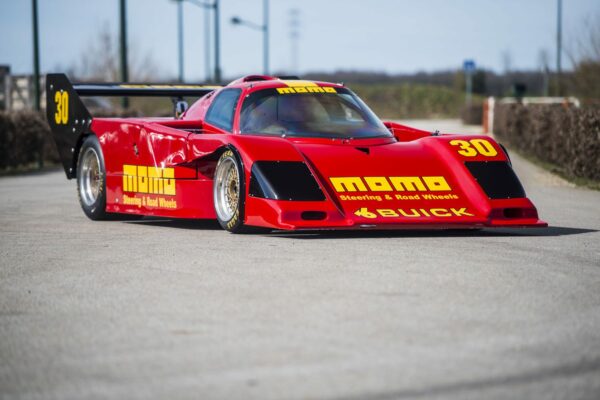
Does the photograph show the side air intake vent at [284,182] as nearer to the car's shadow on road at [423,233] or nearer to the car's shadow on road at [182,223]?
the car's shadow on road at [423,233]

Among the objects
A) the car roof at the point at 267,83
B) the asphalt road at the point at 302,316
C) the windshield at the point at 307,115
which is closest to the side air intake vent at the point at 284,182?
the asphalt road at the point at 302,316

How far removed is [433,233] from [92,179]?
4453 millimetres

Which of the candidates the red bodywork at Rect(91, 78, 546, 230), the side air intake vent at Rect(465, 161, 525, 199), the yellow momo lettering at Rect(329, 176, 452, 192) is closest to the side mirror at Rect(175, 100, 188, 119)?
the red bodywork at Rect(91, 78, 546, 230)

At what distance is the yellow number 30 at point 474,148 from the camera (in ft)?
37.3

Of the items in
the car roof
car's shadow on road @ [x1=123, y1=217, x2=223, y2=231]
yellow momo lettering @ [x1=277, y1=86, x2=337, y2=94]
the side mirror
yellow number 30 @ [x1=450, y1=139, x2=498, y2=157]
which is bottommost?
car's shadow on road @ [x1=123, y1=217, x2=223, y2=231]

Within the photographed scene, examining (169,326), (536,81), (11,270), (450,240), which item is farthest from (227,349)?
(536,81)

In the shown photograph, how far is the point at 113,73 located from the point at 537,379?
79946 millimetres

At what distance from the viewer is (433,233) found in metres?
11.1

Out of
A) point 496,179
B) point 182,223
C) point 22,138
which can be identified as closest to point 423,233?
point 496,179

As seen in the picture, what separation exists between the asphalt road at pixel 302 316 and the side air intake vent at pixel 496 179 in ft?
1.30

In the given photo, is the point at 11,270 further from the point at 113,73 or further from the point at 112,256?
the point at 113,73

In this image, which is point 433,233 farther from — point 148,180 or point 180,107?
point 180,107

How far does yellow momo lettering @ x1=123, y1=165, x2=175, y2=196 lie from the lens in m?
12.0

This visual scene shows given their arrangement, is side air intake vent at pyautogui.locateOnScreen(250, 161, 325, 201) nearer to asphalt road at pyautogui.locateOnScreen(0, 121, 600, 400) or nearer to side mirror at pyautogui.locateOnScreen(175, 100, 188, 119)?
asphalt road at pyautogui.locateOnScreen(0, 121, 600, 400)
